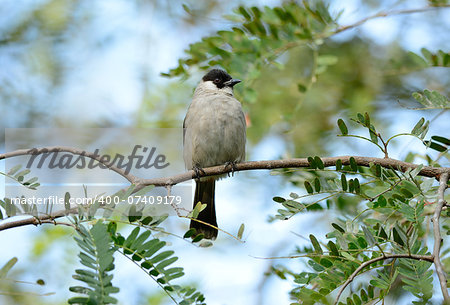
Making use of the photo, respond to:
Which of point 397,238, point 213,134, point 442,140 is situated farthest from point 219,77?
point 397,238

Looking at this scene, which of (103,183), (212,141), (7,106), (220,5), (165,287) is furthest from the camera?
(220,5)

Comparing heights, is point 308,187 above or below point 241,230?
above

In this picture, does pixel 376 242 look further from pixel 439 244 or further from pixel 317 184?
pixel 317 184

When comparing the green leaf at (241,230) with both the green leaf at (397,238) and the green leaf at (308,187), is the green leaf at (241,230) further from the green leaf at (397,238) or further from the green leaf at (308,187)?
the green leaf at (397,238)

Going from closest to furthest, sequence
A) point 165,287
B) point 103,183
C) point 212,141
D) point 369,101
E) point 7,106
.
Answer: point 165,287, point 103,183, point 212,141, point 369,101, point 7,106

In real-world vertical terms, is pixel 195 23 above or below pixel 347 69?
above

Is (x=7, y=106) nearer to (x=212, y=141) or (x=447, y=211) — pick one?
(x=212, y=141)

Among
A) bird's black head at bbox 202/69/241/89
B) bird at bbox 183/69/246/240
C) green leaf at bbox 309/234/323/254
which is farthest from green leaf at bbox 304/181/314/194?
bird's black head at bbox 202/69/241/89

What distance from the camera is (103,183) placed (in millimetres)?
3145

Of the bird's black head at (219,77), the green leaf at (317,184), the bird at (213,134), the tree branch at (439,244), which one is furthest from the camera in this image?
the bird's black head at (219,77)

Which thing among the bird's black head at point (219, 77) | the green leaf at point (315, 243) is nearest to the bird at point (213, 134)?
the bird's black head at point (219, 77)

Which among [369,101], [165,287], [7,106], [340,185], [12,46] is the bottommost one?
[165,287]

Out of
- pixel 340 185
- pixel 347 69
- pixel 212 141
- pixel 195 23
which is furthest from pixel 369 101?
pixel 340 185

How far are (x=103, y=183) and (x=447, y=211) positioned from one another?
1885 mm
